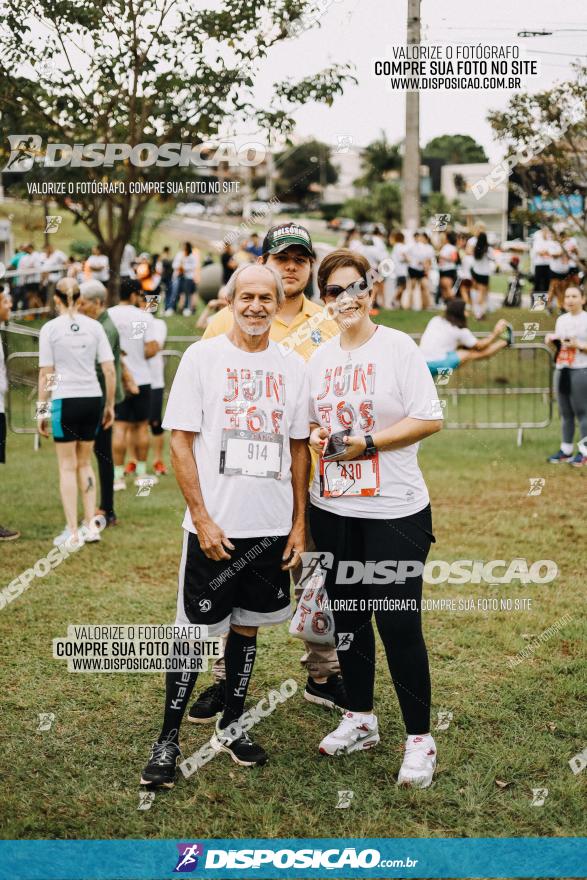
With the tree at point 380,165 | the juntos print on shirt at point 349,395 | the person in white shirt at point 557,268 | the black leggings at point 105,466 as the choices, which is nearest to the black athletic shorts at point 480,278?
the person in white shirt at point 557,268

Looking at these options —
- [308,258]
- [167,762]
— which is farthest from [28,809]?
[308,258]

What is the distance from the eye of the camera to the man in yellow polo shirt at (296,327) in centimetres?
414

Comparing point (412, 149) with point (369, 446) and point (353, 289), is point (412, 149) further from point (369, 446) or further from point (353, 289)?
point (369, 446)

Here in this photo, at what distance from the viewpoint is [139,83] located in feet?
30.3

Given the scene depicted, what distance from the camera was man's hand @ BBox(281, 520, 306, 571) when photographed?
145 inches

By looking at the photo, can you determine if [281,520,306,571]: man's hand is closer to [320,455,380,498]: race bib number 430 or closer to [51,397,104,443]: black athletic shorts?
[320,455,380,498]: race bib number 430

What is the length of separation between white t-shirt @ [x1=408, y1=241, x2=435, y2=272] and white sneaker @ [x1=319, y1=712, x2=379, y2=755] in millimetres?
14349

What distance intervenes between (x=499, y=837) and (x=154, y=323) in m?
6.48

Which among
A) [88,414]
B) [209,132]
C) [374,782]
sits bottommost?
[374,782]

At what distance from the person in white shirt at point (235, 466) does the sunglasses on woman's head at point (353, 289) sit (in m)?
0.22

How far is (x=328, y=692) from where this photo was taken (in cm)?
448

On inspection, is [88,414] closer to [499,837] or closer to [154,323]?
[154,323]

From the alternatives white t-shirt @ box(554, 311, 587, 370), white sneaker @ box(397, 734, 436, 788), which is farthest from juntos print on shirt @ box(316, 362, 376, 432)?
white t-shirt @ box(554, 311, 587, 370)

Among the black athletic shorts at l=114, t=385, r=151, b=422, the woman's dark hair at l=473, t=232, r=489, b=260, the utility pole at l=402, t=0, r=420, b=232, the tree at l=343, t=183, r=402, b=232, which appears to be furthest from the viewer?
the tree at l=343, t=183, r=402, b=232
